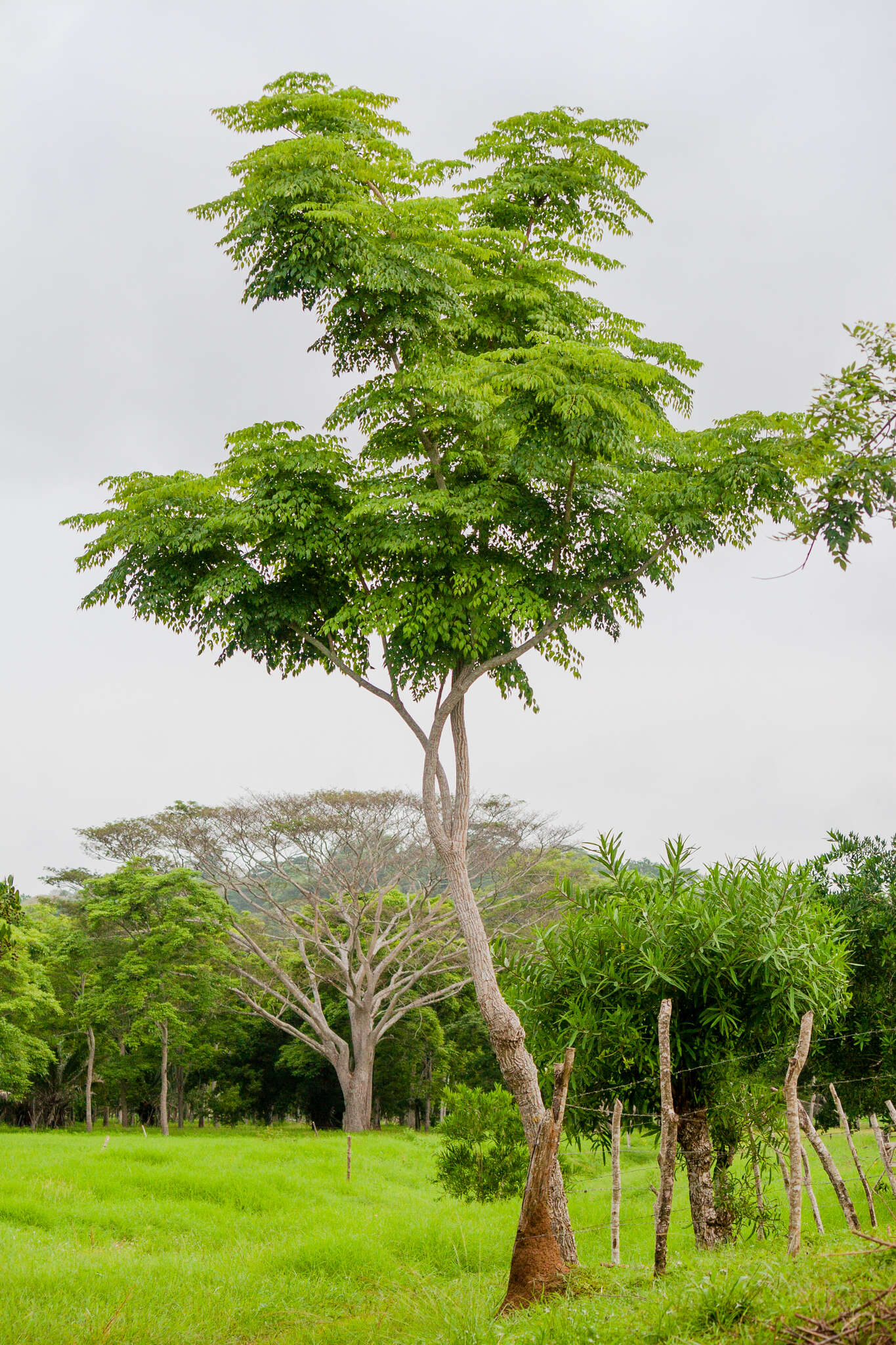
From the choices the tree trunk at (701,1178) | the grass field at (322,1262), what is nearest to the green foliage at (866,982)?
the grass field at (322,1262)

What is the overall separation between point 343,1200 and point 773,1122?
890 cm

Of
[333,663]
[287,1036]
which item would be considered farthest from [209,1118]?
[333,663]

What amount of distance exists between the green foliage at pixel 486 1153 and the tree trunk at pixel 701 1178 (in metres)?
4.40

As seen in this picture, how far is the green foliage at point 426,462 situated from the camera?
10328mm

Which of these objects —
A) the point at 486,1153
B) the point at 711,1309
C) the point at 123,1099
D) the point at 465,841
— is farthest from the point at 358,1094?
the point at 711,1309

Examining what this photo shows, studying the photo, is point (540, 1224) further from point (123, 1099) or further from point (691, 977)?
point (123, 1099)

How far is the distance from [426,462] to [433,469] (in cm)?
53

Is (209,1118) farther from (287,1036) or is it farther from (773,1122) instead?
(773,1122)

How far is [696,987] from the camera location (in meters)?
7.23

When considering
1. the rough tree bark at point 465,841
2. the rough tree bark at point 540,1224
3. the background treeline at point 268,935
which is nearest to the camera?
the rough tree bark at point 540,1224

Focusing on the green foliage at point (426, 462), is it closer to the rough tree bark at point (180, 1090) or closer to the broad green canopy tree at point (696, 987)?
the broad green canopy tree at point (696, 987)

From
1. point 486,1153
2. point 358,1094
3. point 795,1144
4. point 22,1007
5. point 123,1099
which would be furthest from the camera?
point 123,1099

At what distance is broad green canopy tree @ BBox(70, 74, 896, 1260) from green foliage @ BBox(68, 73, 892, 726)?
1.2 inches

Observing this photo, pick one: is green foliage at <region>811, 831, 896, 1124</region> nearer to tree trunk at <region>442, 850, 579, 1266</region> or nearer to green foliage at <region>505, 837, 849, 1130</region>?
green foliage at <region>505, 837, 849, 1130</region>
